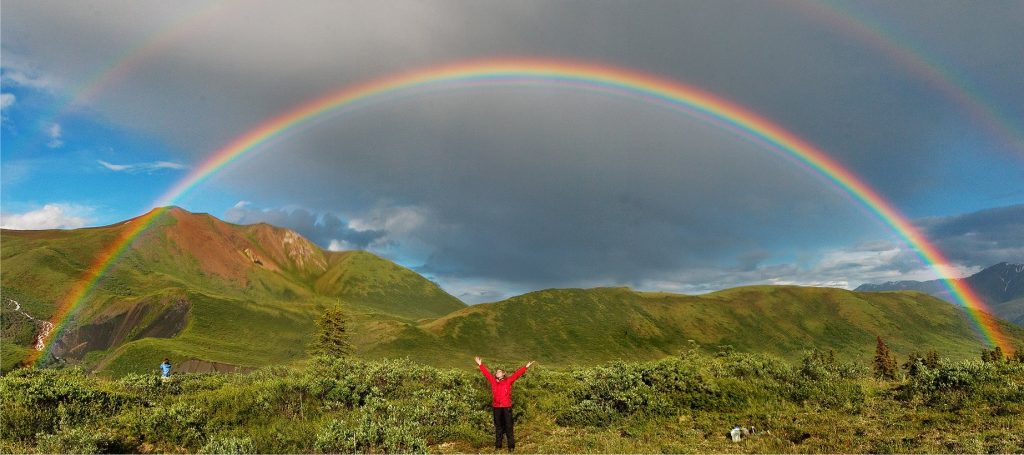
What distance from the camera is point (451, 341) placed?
160 metres

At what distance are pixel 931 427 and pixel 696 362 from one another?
9.95 m

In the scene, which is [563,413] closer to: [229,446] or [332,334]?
[229,446]

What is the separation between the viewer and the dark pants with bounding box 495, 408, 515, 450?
14992 millimetres

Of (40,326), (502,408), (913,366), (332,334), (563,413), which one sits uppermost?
(40,326)

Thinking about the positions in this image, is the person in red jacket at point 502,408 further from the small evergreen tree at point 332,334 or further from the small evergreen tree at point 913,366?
the small evergreen tree at point 332,334

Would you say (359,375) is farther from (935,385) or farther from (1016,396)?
(1016,396)

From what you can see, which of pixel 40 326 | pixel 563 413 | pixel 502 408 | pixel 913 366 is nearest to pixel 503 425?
pixel 502 408

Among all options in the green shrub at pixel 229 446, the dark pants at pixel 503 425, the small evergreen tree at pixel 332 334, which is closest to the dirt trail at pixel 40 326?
the small evergreen tree at pixel 332 334

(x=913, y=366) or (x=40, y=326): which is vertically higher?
(x=40, y=326)

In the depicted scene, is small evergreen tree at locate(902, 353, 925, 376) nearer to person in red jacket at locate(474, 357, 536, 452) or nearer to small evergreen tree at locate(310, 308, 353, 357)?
person in red jacket at locate(474, 357, 536, 452)

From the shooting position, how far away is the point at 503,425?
15.4m

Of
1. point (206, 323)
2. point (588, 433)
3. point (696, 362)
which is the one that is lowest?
point (588, 433)

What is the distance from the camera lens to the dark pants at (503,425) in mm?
14992

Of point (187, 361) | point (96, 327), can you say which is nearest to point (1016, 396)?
point (187, 361)
